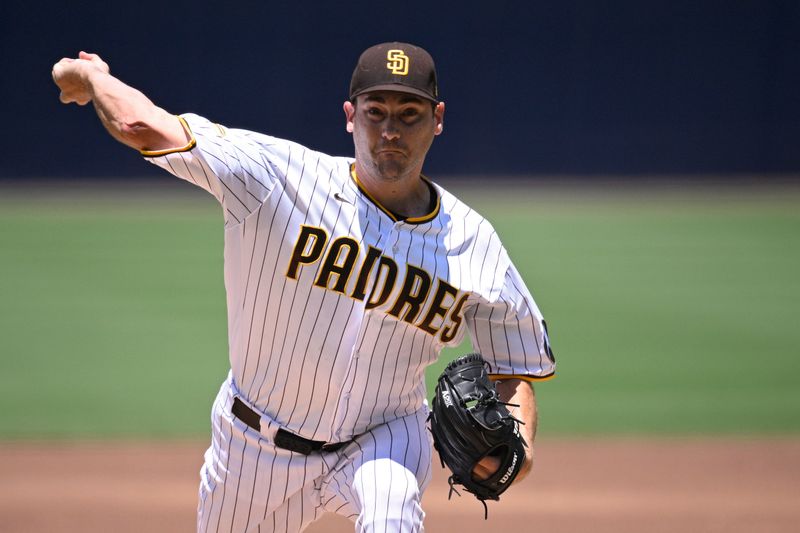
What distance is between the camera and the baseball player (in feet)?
10.5

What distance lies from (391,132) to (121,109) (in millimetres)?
828

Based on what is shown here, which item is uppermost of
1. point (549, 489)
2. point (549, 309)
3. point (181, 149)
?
point (549, 309)

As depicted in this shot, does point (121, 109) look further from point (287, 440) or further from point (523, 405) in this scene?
point (523, 405)

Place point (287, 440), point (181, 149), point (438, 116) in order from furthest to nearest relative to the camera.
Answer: point (438, 116) → point (287, 440) → point (181, 149)

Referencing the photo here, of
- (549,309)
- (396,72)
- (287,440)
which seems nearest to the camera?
(396,72)

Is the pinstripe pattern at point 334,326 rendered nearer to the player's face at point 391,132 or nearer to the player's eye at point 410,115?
the player's face at point 391,132

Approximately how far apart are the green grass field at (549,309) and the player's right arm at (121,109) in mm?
4539

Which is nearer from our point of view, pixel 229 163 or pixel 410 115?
pixel 229 163

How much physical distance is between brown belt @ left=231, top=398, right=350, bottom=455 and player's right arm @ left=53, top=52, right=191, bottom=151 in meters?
0.94

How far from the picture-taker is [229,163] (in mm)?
3008

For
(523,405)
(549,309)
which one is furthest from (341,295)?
(549,309)

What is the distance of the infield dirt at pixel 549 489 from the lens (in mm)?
5527

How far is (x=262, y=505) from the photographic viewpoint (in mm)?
3373

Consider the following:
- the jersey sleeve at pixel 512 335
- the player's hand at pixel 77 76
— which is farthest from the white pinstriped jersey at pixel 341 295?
the player's hand at pixel 77 76
